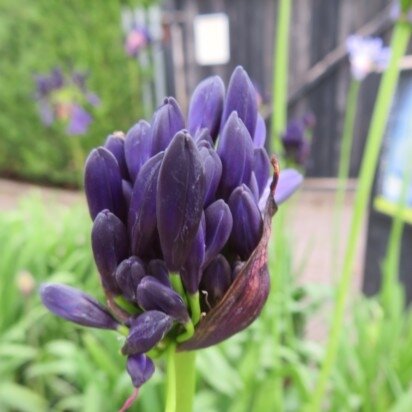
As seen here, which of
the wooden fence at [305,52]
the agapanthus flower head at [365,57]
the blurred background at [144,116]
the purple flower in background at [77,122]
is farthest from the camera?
the wooden fence at [305,52]

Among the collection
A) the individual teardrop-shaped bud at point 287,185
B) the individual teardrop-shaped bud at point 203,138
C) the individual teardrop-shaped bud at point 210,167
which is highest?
the individual teardrop-shaped bud at point 203,138

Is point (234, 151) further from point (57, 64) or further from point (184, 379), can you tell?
point (57, 64)

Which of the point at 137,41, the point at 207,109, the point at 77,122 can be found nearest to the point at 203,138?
the point at 207,109

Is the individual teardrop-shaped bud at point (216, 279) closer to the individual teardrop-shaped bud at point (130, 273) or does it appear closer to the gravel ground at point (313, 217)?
the individual teardrop-shaped bud at point (130, 273)

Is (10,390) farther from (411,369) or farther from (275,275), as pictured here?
(411,369)

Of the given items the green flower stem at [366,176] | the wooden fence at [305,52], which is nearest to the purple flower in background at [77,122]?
the green flower stem at [366,176]

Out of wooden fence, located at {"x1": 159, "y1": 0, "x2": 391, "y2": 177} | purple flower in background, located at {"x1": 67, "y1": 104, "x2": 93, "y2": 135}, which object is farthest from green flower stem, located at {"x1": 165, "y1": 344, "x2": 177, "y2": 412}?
wooden fence, located at {"x1": 159, "y1": 0, "x2": 391, "y2": 177}

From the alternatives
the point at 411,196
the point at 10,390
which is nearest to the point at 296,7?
the point at 411,196

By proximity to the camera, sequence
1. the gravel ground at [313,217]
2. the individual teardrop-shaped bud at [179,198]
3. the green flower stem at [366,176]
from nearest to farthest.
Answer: the individual teardrop-shaped bud at [179,198] < the green flower stem at [366,176] < the gravel ground at [313,217]

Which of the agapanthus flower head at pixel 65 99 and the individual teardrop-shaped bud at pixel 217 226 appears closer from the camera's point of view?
the individual teardrop-shaped bud at pixel 217 226
